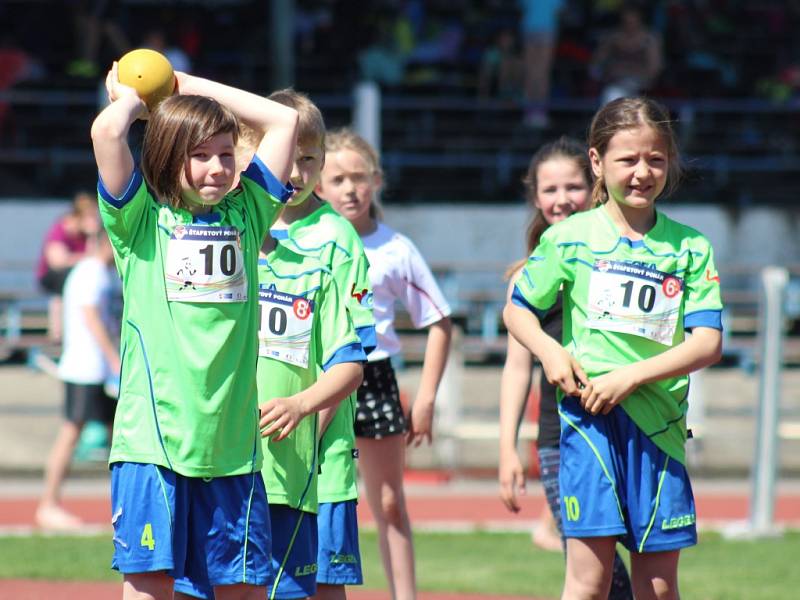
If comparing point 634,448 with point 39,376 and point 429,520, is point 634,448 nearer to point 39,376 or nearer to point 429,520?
point 429,520

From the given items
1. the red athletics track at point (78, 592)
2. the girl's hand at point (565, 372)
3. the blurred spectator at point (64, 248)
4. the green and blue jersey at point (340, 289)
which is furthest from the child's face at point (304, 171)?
the blurred spectator at point (64, 248)

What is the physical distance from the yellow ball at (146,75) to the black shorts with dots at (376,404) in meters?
1.83

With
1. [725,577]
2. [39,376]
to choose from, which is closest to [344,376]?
[725,577]

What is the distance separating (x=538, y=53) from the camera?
730 inches

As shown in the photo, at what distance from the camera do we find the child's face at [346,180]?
211 inches

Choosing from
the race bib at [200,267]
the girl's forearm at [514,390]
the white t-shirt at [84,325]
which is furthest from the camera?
the white t-shirt at [84,325]

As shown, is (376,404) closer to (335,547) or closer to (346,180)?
(346,180)

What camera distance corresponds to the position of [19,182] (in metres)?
17.0

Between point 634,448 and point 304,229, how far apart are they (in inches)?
48.4

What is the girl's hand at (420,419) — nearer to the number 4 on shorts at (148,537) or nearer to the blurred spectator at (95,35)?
the number 4 on shorts at (148,537)

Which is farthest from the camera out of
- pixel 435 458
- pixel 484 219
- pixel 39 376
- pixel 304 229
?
pixel 484 219

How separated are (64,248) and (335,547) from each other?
27.3 feet

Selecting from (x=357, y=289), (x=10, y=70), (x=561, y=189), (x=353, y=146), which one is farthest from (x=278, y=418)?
(x=10, y=70)

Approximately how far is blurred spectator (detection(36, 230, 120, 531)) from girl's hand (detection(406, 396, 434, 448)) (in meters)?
4.33
